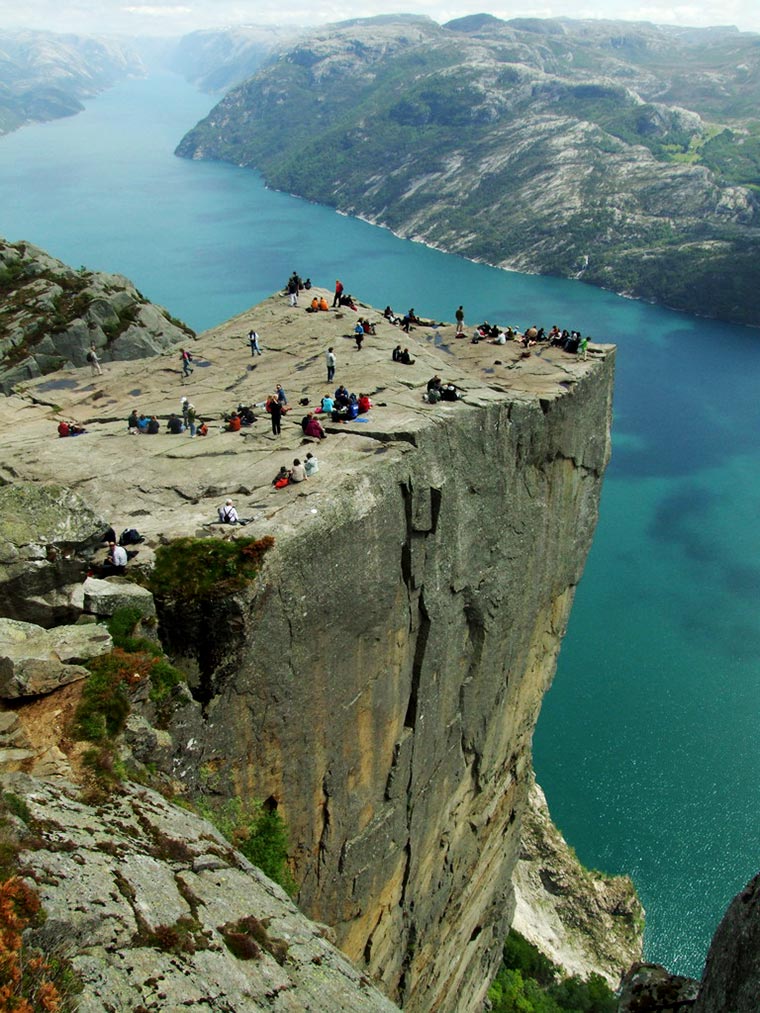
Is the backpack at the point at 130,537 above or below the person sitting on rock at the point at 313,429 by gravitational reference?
below

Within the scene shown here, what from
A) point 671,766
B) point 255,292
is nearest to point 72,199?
point 255,292

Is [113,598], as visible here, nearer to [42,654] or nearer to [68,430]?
[42,654]

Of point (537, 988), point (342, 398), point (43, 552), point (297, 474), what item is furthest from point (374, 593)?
point (537, 988)

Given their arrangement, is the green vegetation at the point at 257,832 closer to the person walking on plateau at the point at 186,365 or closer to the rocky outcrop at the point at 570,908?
the person walking on plateau at the point at 186,365

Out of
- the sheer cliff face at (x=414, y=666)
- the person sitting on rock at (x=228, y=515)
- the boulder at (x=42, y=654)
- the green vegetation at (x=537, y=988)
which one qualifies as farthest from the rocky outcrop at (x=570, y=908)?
the boulder at (x=42, y=654)

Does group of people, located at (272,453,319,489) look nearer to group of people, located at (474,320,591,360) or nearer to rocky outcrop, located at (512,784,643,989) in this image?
group of people, located at (474,320,591,360)

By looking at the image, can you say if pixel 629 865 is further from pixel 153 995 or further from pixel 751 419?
pixel 751 419
